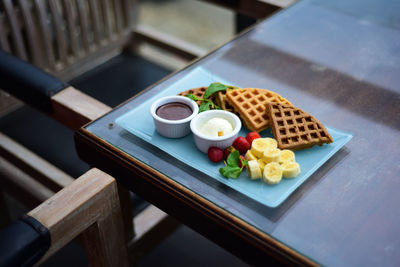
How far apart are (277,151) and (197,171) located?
0.18 meters

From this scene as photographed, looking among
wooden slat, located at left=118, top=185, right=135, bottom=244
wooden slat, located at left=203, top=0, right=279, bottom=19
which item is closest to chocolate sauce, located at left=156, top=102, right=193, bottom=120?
wooden slat, located at left=118, top=185, right=135, bottom=244

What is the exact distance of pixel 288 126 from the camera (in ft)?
3.51

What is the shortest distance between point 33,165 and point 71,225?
0.62 m

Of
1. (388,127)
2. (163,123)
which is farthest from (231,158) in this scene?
(388,127)

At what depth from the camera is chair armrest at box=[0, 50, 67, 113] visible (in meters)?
1.32

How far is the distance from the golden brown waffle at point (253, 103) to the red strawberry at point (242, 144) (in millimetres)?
60

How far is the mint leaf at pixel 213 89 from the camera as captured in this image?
1.15 meters

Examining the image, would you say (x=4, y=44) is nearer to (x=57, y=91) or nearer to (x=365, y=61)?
(x=57, y=91)

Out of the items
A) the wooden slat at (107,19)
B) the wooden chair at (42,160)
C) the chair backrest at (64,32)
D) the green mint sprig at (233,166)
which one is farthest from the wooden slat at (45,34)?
the green mint sprig at (233,166)

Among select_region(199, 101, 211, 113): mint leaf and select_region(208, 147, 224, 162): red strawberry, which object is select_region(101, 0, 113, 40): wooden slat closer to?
select_region(199, 101, 211, 113): mint leaf

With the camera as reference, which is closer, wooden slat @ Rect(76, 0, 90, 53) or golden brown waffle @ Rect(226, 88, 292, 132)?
A: golden brown waffle @ Rect(226, 88, 292, 132)

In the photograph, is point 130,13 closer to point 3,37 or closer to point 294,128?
point 3,37

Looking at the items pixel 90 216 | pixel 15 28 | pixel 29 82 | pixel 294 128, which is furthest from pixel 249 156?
pixel 15 28

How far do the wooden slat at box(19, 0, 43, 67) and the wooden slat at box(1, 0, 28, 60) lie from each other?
0.03m
